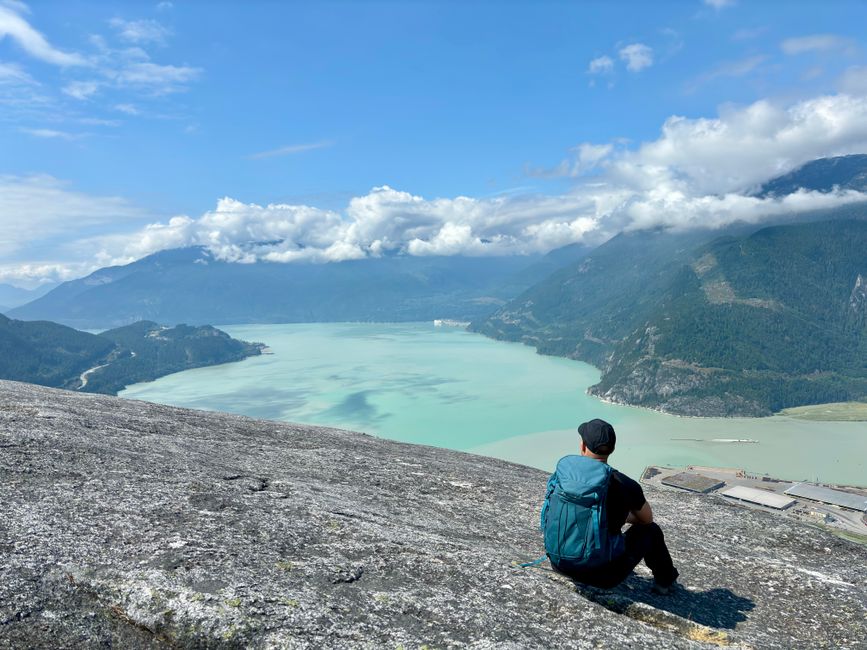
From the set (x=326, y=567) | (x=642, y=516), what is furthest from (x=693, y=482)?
(x=326, y=567)

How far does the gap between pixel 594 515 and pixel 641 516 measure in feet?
2.79

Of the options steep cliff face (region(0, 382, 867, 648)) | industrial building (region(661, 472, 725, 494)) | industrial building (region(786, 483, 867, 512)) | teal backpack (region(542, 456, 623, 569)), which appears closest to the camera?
steep cliff face (region(0, 382, 867, 648))

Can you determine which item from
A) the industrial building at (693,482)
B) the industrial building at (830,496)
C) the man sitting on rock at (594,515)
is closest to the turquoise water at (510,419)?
the industrial building at (693,482)

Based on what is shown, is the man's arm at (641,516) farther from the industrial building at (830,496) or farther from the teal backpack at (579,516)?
the industrial building at (830,496)

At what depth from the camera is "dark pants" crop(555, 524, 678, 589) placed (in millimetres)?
5926

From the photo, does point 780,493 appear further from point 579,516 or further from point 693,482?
point 579,516

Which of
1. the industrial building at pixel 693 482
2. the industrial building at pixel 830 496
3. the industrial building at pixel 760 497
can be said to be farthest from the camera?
the industrial building at pixel 693 482

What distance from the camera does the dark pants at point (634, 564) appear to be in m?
5.93

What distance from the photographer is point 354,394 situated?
151500mm

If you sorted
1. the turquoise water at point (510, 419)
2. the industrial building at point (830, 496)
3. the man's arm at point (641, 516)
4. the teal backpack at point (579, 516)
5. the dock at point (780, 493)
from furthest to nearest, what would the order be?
the turquoise water at point (510, 419) < the industrial building at point (830, 496) < the dock at point (780, 493) < the man's arm at point (641, 516) < the teal backpack at point (579, 516)

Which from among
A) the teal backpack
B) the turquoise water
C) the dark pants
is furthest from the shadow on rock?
the turquoise water

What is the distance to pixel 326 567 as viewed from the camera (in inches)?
237

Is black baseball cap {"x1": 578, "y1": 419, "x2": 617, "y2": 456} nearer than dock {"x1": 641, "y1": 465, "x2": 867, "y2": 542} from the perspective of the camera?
Yes

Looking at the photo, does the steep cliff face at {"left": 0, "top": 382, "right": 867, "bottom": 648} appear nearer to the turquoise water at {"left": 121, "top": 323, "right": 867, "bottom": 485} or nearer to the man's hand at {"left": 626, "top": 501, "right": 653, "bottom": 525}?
the man's hand at {"left": 626, "top": 501, "right": 653, "bottom": 525}
